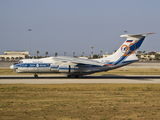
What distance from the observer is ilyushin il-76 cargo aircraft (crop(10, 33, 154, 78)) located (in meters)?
32.1

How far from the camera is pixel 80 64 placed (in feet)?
106

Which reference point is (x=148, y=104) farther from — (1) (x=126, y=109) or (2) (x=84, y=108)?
(2) (x=84, y=108)

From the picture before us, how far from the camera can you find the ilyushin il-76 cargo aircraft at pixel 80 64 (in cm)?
3209

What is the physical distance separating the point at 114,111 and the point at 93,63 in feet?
64.0

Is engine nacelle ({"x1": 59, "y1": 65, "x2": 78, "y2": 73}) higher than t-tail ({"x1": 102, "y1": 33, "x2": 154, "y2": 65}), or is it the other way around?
t-tail ({"x1": 102, "y1": 33, "x2": 154, "y2": 65})

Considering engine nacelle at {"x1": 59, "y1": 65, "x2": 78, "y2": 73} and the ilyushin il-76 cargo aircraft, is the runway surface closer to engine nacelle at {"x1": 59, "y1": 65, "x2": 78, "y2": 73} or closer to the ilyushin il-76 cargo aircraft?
engine nacelle at {"x1": 59, "y1": 65, "x2": 78, "y2": 73}

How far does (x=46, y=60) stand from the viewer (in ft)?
108

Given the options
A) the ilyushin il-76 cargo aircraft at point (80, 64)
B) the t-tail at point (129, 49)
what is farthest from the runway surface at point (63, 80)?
the t-tail at point (129, 49)

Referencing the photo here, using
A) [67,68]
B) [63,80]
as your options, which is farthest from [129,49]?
[63,80]

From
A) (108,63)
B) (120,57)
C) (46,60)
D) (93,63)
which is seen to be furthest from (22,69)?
(120,57)

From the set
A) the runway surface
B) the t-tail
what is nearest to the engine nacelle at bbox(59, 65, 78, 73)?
the runway surface

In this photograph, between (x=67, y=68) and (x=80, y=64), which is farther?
(x=80, y=64)

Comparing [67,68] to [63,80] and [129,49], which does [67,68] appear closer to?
[63,80]

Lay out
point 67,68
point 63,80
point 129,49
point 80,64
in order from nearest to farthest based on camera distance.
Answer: point 63,80
point 67,68
point 80,64
point 129,49
